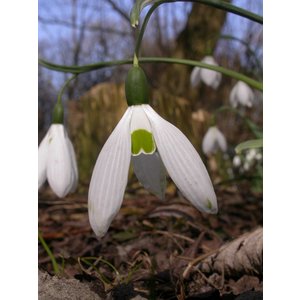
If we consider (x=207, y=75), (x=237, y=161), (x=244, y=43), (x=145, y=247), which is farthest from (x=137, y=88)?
(x=237, y=161)

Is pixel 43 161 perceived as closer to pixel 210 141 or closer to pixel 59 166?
pixel 59 166

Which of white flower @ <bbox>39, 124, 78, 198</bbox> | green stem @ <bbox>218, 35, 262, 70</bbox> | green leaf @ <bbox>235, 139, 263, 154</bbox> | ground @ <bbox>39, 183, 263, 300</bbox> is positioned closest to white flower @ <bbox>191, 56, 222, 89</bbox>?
green stem @ <bbox>218, 35, 262, 70</bbox>

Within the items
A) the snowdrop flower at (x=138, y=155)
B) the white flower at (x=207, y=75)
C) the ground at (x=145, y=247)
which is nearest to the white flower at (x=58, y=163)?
the ground at (x=145, y=247)

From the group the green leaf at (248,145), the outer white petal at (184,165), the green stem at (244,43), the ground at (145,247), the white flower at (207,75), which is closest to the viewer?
the outer white petal at (184,165)

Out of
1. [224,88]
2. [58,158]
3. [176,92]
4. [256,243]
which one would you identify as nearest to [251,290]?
[256,243]

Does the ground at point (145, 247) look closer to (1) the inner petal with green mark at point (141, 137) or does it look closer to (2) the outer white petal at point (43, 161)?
(2) the outer white petal at point (43, 161)
